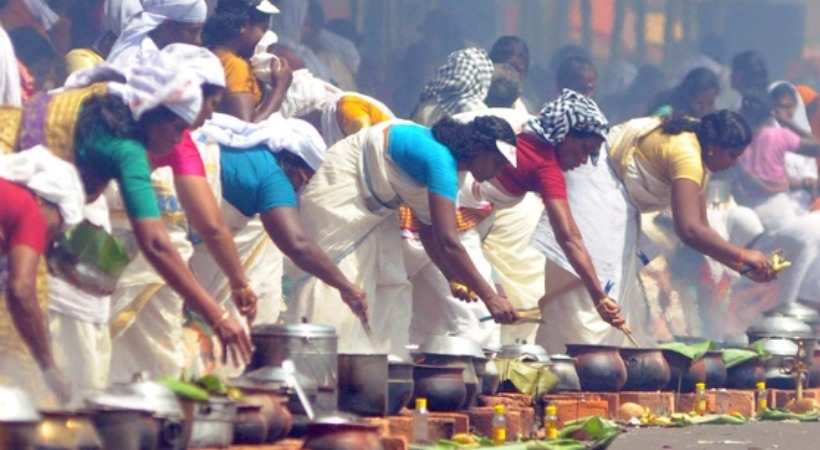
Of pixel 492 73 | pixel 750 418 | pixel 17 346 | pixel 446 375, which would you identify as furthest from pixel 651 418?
pixel 17 346

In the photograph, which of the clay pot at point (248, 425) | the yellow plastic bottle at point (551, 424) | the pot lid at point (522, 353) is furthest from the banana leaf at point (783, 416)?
the clay pot at point (248, 425)

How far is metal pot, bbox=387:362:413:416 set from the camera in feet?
29.1

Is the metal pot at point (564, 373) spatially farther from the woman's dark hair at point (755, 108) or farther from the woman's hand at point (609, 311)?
the woman's dark hair at point (755, 108)

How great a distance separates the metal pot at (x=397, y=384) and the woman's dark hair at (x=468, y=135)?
7.13 ft

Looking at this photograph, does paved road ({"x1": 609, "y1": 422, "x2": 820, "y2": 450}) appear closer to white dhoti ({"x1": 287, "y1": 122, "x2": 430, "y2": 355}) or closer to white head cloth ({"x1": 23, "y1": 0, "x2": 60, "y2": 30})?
white dhoti ({"x1": 287, "y1": 122, "x2": 430, "y2": 355})

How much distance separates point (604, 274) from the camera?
41.8 ft

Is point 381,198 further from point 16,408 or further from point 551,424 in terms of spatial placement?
point 16,408

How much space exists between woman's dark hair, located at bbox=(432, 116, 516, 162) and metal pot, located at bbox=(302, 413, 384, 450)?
3.92 meters

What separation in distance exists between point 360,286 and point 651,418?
1.63 m

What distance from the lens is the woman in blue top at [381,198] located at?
10781mm

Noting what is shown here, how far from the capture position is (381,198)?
11.0 meters

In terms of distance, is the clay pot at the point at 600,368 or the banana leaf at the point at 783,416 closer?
the clay pot at the point at 600,368

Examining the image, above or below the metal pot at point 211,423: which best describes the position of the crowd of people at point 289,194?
above

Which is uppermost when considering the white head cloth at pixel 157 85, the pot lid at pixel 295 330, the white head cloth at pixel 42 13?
the white head cloth at pixel 42 13
